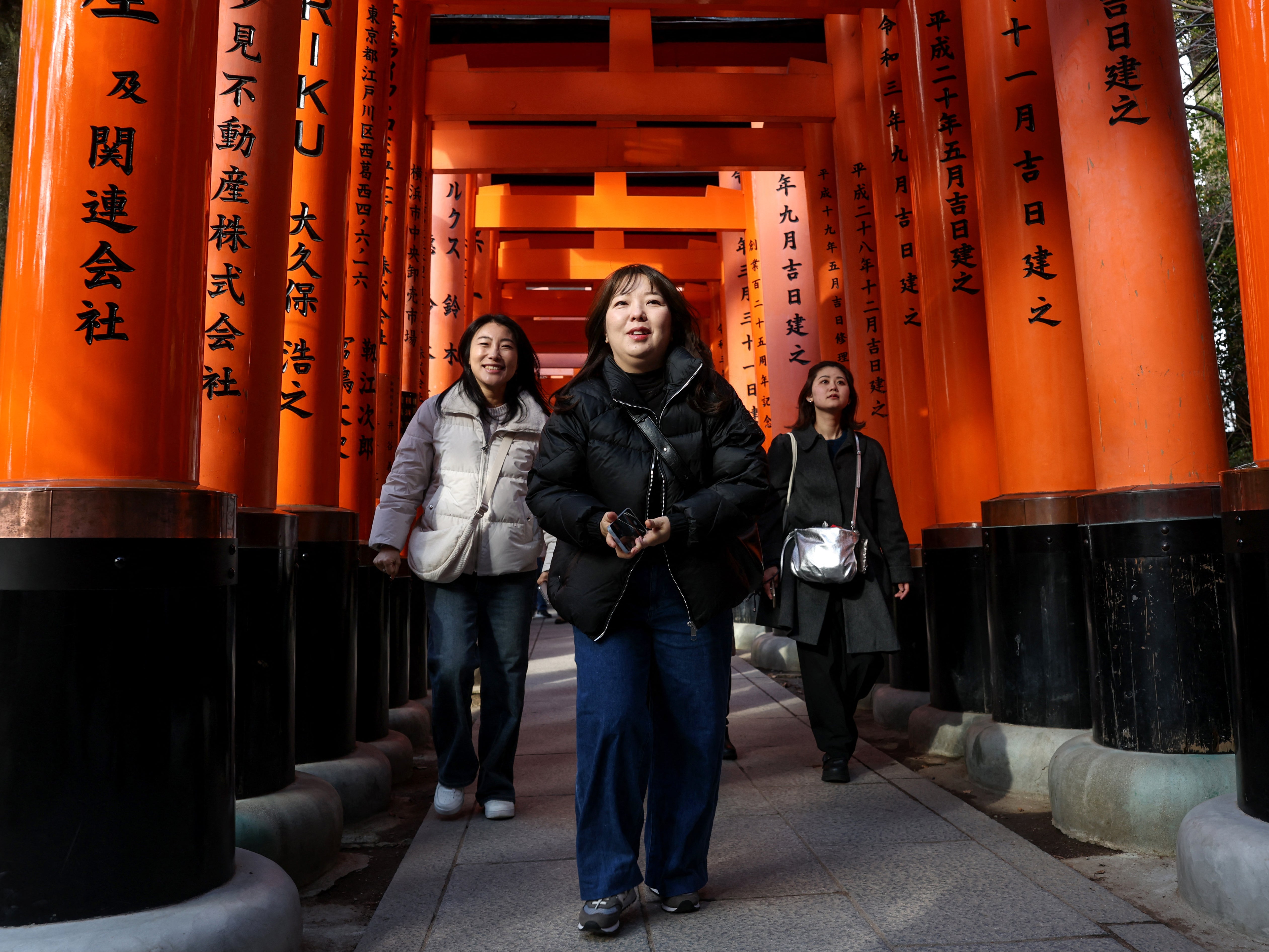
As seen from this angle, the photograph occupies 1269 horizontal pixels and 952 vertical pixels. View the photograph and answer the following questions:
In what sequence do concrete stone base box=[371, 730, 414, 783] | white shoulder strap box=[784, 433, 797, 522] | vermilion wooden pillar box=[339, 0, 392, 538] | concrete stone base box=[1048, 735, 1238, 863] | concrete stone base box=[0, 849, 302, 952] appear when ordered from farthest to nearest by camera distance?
1. vermilion wooden pillar box=[339, 0, 392, 538]
2. concrete stone base box=[371, 730, 414, 783]
3. white shoulder strap box=[784, 433, 797, 522]
4. concrete stone base box=[1048, 735, 1238, 863]
5. concrete stone base box=[0, 849, 302, 952]

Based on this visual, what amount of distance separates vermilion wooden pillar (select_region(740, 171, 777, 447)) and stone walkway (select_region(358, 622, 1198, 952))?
6.48 metres

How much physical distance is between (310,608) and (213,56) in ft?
6.60

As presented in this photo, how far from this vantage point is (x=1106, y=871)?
9.43ft

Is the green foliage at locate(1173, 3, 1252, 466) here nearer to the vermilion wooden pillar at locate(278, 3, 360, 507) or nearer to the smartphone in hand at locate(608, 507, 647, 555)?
the vermilion wooden pillar at locate(278, 3, 360, 507)

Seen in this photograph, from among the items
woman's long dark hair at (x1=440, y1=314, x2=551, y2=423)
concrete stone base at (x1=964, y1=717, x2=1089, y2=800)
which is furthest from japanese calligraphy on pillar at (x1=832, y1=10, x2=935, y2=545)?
woman's long dark hair at (x1=440, y1=314, x2=551, y2=423)

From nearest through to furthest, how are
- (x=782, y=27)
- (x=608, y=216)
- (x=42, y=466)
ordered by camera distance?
(x=42, y=466)
(x=782, y=27)
(x=608, y=216)

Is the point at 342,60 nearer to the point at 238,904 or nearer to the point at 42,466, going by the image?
the point at 42,466

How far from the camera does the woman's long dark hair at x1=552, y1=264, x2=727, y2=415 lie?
2.61 m

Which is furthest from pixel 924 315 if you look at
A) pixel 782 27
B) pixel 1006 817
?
pixel 782 27

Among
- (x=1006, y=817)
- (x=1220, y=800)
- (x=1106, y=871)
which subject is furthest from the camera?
(x=1006, y=817)

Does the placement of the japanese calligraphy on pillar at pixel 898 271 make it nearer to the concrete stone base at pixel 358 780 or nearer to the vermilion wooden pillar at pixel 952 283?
the vermilion wooden pillar at pixel 952 283

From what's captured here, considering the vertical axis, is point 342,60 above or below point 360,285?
above

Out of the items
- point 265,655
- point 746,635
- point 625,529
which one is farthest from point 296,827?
point 746,635

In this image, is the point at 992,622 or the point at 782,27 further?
the point at 782,27
